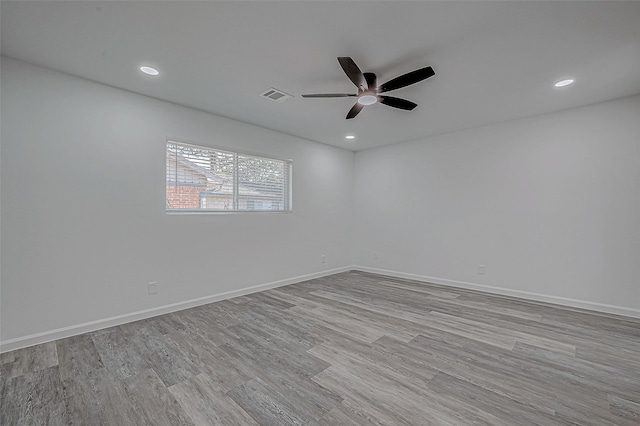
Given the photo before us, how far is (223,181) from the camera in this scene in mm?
4023

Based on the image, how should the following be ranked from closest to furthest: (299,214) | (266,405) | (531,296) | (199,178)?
(266,405) → (199,178) → (531,296) → (299,214)

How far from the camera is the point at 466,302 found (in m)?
3.79

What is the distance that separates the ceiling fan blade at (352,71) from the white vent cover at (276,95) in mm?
973

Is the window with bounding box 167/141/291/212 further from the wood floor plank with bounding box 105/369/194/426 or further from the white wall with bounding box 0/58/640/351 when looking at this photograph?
the wood floor plank with bounding box 105/369/194/426

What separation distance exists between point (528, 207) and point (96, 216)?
5482 millimetres

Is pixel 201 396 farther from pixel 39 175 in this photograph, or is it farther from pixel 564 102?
pixel 564 102

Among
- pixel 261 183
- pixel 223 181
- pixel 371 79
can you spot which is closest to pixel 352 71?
pixel 371 79

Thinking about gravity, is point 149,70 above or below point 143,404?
above

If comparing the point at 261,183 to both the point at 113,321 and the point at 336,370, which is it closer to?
the point at 113,321

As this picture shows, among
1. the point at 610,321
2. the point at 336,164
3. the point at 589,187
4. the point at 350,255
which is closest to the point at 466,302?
the point at 610,321

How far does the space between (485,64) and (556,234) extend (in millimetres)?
2679

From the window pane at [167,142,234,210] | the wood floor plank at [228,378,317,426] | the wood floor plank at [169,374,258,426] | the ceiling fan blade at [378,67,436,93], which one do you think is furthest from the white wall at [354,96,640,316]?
the wood floor plank at [169,374,258,426]

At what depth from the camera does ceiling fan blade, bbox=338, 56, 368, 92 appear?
83.5 inches

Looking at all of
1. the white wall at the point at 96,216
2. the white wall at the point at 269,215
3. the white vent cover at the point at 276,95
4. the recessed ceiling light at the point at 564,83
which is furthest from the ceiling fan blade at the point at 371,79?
the white wall at the point at 269,215
